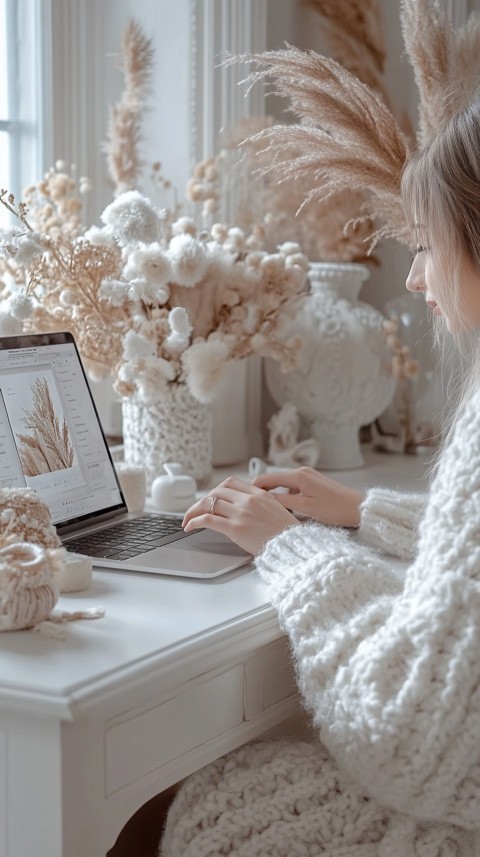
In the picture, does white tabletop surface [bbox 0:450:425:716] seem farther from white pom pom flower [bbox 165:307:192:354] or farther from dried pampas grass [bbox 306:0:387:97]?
dried pampas grass [bbox 306:0:387:97]

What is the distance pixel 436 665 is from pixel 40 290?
42.1 inches

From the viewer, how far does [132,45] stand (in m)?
1.98

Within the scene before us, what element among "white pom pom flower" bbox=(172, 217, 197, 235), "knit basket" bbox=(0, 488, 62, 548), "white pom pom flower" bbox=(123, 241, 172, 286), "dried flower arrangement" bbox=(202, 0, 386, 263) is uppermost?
"dried flower arrangement" bbox=(202, 0, 386, 263)

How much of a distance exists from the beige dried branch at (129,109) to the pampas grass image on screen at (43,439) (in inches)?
27.5

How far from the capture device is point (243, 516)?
4.19 ft

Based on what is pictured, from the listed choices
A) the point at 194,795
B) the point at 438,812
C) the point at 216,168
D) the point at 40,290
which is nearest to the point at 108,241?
the point at 40,290

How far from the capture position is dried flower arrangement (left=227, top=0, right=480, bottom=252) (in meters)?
1.59

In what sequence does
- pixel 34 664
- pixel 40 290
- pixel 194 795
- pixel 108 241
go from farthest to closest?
pixel 40 290 → pixel 108 241 → pixel 194 795 → pixel 34 664

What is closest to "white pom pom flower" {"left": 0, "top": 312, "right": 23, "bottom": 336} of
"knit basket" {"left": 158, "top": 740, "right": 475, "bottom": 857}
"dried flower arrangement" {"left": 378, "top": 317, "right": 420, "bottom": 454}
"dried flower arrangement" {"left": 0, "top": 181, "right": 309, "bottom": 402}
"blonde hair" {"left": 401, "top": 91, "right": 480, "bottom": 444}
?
"dried flower arrangement" {"left": 0, "top": 181, "right": 309, "bottom": 402}

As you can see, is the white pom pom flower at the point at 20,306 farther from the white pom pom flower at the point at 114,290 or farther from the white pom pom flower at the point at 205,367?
the white pom pom flower at the point at 205,367

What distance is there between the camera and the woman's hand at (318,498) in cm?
143

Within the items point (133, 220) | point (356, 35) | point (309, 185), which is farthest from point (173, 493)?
point (356, 35)

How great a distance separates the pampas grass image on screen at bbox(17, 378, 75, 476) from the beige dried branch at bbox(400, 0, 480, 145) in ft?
2.33

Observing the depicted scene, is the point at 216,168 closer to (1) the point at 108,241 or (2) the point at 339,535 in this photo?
(1) the point at 108,241
